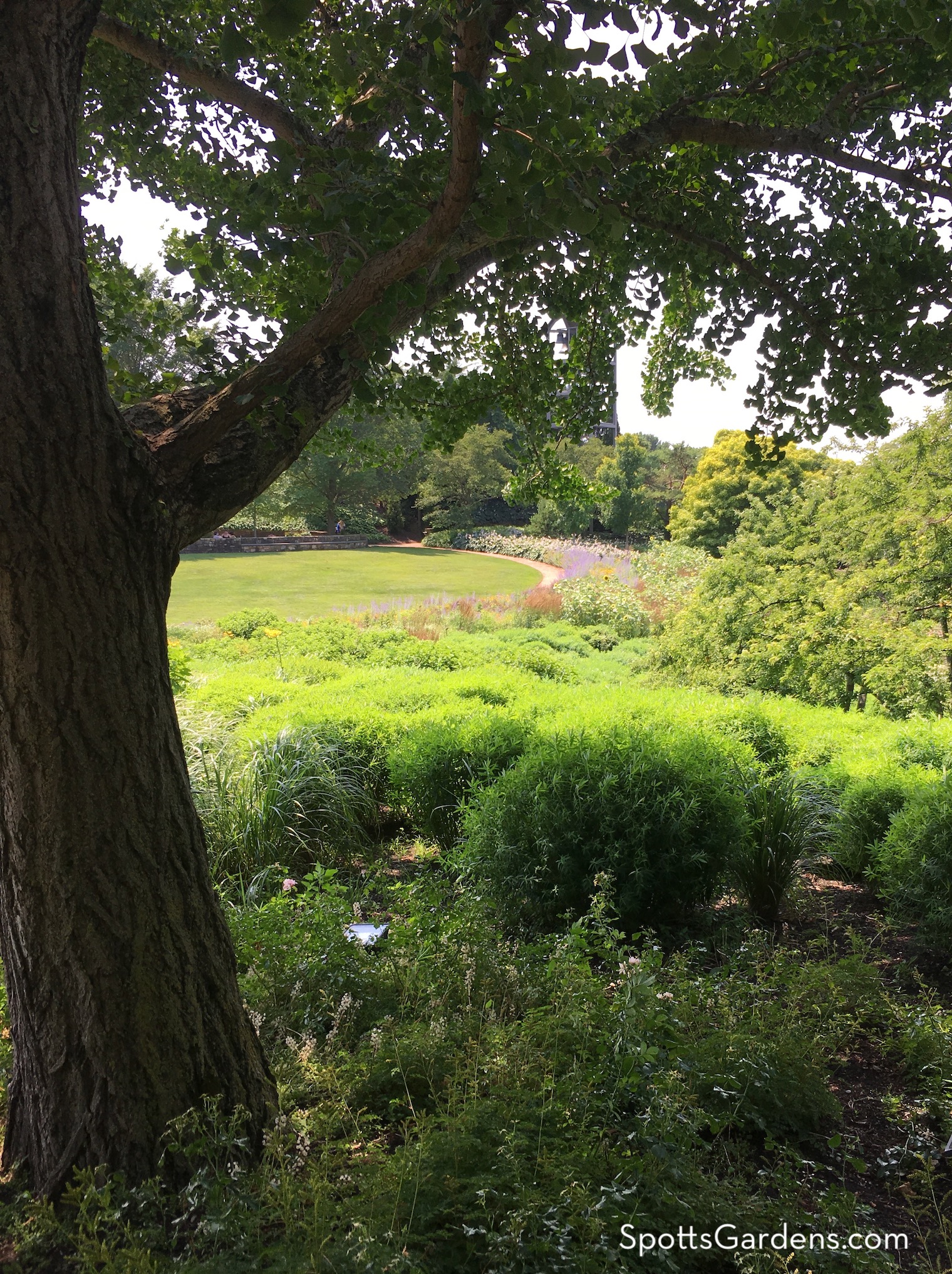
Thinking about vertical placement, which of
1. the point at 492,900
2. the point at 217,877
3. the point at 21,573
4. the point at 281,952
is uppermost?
the point at 21,573

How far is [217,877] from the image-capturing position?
14.0 feet

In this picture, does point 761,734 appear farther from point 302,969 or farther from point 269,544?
point 269,544

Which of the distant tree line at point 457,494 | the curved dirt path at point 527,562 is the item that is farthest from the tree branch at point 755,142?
the distant tree line at point 457,494

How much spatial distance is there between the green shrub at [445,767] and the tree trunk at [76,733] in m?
3.00

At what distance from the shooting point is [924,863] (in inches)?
Answer: 139

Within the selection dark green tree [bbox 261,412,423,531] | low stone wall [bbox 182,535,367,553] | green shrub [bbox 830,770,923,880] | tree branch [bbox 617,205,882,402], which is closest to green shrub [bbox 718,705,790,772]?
green shrub [bbox 830,770,923,880]

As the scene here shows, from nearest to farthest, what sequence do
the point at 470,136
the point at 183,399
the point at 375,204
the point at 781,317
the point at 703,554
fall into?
the point at 470,136 < the point at 375,204 < the point at 183,399 < the point at 781,317 < the point at 703,554

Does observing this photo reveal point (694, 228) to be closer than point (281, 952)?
No

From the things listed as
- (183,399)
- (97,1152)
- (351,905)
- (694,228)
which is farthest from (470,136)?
(351,905)

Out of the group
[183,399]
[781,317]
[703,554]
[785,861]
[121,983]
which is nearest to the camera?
[121,983]

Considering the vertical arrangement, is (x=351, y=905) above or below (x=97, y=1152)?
below

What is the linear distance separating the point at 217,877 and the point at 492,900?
1730 millimetres

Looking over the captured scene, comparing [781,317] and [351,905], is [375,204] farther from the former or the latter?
[351,905]

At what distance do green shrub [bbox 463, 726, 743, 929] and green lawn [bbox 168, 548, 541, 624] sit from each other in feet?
45.9
